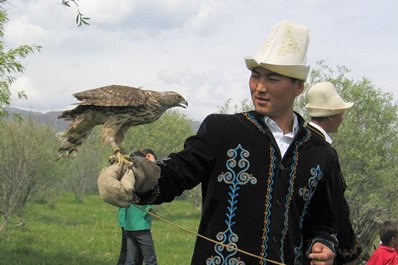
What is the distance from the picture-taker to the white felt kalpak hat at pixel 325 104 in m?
5.07

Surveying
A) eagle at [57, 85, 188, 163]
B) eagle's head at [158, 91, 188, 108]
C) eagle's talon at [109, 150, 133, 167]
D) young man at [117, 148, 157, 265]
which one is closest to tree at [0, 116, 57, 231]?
young man at [117, 148, 157, 265]

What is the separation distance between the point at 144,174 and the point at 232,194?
476mm

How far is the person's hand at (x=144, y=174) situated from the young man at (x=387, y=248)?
4843 mm

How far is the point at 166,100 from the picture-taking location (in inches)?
172

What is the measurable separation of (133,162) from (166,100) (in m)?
1.80

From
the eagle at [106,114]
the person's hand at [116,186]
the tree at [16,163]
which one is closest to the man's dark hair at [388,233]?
the eagle at [106,114]

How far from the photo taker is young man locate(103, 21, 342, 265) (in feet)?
9.07

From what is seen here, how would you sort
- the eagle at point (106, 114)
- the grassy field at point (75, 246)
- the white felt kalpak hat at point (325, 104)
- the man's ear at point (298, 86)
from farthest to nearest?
the grassy field at point (75, 246) < the white felt kalpak hat at point (325, 104) < the eagle at point (106, 114) < the man's ear at point (298, 86)

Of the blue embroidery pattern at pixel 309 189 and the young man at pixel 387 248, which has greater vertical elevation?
the blue embroidery pattern at pixel 309 189

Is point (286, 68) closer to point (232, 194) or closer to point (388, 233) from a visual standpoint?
point (232, 194)

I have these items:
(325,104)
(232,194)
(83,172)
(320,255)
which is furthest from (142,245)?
(83,172)

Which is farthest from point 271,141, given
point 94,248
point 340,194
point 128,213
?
point 94,248

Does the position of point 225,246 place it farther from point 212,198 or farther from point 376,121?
point 376,121

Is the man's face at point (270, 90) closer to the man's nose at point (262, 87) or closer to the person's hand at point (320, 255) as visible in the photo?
the man's nose at point (262, 87)
